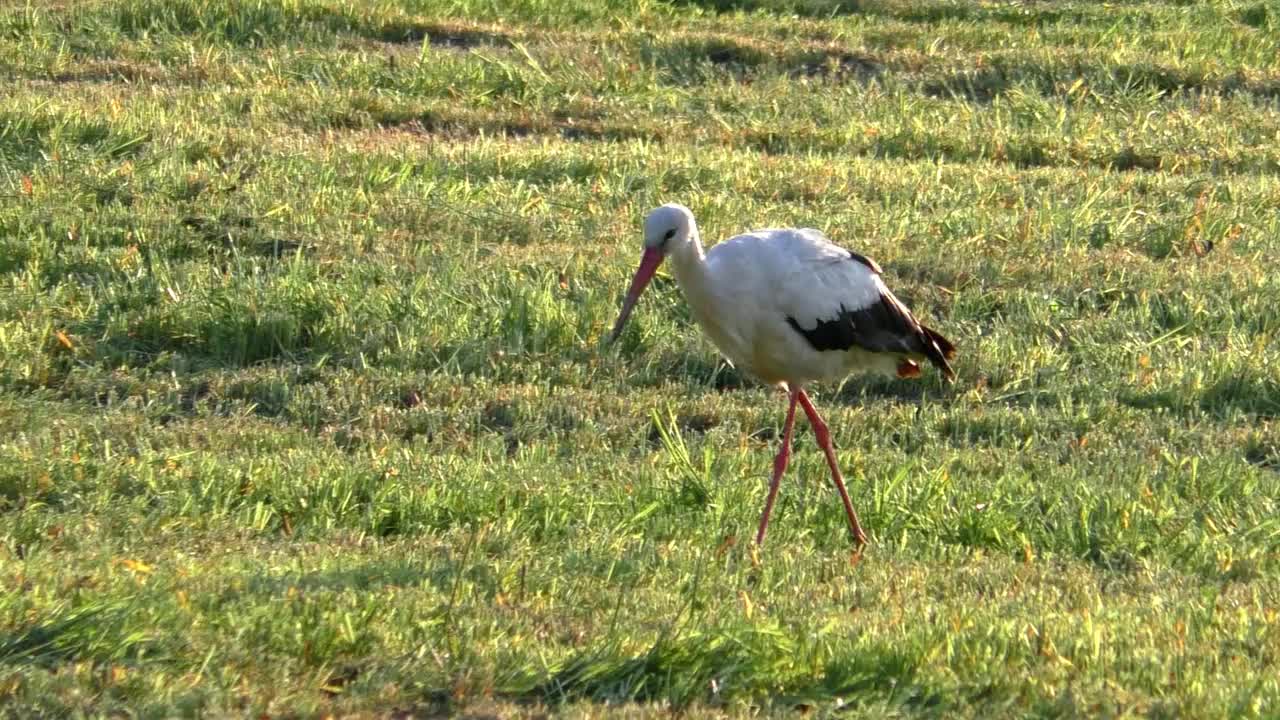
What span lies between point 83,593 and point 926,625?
2239 millimetres

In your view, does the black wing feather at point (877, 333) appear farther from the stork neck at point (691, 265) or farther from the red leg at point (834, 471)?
the stork neck at point (691, 265)

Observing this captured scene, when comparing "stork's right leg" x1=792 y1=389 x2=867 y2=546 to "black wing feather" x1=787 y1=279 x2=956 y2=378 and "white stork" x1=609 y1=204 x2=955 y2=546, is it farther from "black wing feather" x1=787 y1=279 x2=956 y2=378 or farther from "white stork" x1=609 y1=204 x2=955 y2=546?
"black wing feather" x1=787 y1=279 x2=956 y2=378

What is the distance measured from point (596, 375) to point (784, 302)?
4.35 ft

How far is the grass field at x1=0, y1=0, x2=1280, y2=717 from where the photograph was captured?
4.62m

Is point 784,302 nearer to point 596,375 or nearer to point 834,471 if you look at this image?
point 834,471

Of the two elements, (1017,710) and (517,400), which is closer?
(1017,710)

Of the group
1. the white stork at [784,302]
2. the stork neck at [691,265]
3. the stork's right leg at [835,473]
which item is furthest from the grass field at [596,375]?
the stork neck at [691,265]

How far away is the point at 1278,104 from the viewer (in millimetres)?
13188

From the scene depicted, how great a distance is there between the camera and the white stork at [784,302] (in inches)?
→ 265

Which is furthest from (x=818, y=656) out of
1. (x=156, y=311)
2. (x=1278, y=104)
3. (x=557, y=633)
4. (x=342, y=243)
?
(x=1278, y=104)

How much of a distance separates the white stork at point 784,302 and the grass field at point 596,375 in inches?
16.3

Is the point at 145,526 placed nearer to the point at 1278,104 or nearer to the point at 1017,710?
the point at 1017,710

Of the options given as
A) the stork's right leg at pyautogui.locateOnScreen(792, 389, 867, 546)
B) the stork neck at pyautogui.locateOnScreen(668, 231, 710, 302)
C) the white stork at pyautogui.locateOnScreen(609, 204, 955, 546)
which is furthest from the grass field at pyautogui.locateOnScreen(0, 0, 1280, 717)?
the stork neck at pyautogui.locateOnScreen(668, 231, 710, 302)

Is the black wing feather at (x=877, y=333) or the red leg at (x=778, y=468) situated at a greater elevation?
the black wing feather at (x=877, y=333)
